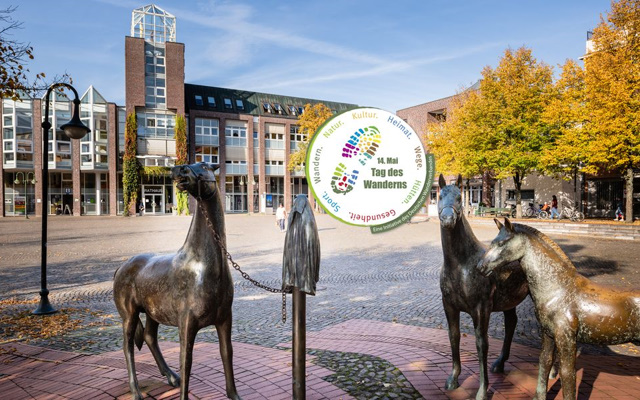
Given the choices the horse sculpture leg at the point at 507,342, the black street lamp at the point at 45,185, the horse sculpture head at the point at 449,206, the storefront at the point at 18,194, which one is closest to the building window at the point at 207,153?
the storefront at the point at 18,194

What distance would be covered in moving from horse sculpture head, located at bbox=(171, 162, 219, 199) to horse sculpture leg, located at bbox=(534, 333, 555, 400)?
112 inches

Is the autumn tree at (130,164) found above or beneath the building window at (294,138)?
beneath

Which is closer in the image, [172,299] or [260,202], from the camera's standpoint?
[172,299]

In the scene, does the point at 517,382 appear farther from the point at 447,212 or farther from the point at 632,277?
the point at 632,277

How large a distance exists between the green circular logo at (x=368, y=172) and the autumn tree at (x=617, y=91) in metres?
23.3

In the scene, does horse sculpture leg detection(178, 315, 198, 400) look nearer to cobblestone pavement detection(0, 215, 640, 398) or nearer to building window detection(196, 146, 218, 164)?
cobblestone pavement detection(0, 215, 640, 398)

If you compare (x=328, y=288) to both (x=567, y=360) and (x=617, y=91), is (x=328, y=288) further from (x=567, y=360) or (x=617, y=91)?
(x=617, y=91)

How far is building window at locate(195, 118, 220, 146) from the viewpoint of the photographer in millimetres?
47625

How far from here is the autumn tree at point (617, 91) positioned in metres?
20.6

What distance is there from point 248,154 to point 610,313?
4851 centimetres

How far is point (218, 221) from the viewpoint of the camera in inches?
130

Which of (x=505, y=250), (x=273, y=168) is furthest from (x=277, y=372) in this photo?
(x=273, y=168)

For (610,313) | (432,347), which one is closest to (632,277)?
(432,347)

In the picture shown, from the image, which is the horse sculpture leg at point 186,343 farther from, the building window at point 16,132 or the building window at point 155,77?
the building window at point 16,132
